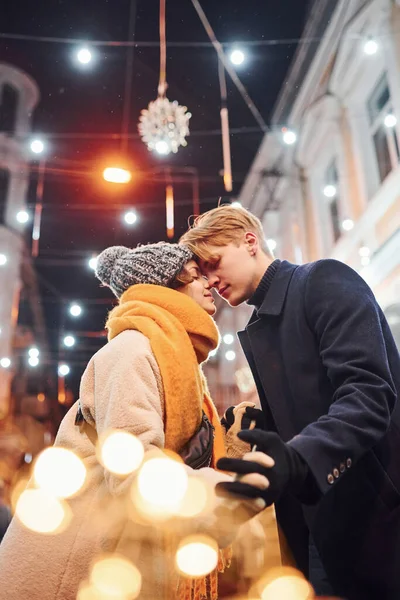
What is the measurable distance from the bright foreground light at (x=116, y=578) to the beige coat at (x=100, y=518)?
24 mm

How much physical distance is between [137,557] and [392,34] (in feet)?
22.7

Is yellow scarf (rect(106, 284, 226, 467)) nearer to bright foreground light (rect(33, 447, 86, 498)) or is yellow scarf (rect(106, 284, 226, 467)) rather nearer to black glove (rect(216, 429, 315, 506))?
bright foreground light (rect(33, 447, 86, 498))

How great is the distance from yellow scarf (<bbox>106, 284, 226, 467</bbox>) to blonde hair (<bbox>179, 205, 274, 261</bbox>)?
277 mm

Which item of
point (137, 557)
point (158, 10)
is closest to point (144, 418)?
point (137, 557)

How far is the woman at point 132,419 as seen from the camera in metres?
1.66

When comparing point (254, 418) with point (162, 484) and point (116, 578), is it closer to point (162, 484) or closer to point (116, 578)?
point (162, 484)

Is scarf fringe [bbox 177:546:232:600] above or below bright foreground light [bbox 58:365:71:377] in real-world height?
below

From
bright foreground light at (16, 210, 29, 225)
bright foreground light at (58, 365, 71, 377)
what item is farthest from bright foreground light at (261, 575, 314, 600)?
bright foreground light at (58, 365, 71, 377)

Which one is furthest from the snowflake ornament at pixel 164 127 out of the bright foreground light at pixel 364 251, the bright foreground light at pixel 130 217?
the bright foreground light at pixel 364 251

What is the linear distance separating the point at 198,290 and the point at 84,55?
431 cm

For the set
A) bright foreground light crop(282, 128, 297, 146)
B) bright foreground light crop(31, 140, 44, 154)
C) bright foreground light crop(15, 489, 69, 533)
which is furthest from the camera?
bright foreground light crop(282, 128, 297, 146)

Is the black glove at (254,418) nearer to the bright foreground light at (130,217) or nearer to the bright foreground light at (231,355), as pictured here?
the bright foreground light at (130,217)

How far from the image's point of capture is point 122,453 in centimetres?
163

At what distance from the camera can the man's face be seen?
222 centimetres
